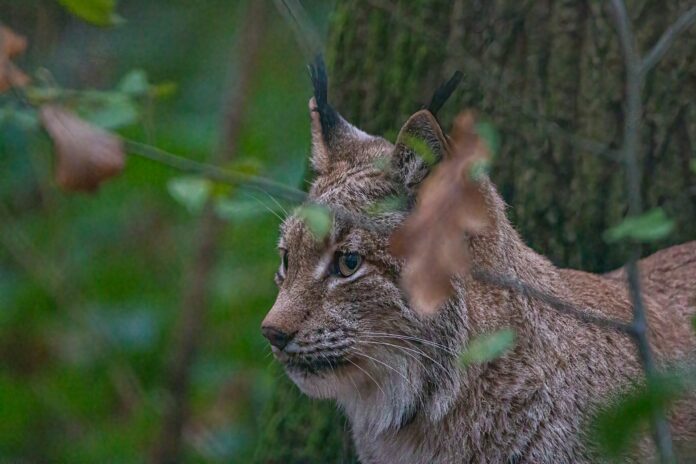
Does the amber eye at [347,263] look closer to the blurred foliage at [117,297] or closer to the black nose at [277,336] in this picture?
the black nose at [277,336]

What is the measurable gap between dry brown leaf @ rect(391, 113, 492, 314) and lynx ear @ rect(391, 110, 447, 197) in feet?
3.96

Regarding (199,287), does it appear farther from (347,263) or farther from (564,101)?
(564,101)

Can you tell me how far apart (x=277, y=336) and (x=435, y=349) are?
0.49 m

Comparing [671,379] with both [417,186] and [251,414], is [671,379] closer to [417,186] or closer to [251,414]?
[417,186]

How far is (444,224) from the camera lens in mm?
1887

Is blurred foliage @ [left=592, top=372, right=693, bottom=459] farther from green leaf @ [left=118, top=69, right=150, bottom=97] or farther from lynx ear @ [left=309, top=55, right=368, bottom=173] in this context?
lynx ear @ [left=309, top=55, right=368, bottom=173]

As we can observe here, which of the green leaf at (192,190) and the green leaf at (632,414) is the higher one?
the green leaf at (192,190)

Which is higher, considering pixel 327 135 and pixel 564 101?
pixel 564 101

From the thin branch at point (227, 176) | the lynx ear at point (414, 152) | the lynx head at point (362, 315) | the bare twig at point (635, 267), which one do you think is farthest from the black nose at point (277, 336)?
the bare twig at point (635, 267)

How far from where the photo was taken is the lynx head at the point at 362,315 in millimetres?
3500

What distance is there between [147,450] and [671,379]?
3.68m

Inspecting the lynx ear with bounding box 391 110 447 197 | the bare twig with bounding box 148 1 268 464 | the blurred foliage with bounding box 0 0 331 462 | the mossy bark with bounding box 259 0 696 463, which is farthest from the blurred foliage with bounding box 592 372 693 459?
the blurred foliage with bounding box 0 0 331 462

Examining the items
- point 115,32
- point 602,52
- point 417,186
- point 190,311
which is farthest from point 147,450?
point 115,32

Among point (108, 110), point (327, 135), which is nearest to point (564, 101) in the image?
point (327, 135)
